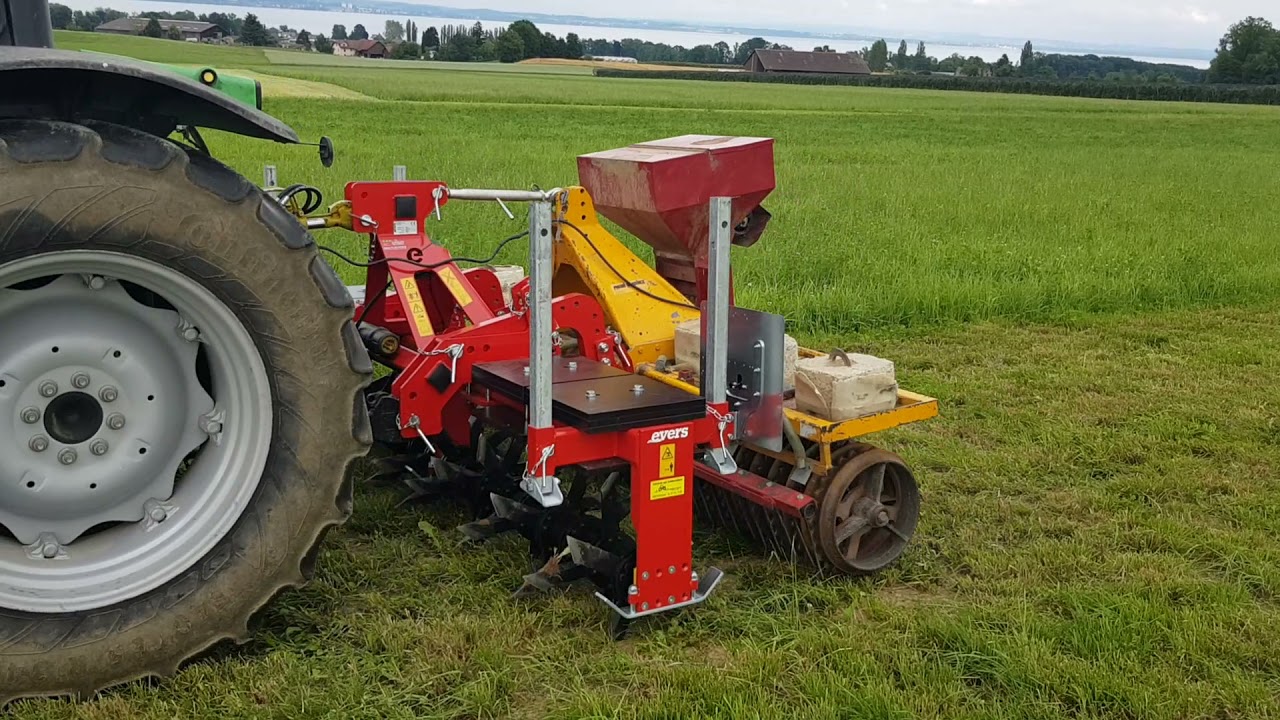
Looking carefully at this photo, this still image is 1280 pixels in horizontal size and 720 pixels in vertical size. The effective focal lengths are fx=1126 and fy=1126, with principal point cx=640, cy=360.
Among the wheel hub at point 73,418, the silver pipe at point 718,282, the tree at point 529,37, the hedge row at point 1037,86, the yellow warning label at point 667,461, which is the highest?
the tree at point 529,37

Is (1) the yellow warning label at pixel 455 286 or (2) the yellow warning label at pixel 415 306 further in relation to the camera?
(1) the yellow warning label at pixel 455 286

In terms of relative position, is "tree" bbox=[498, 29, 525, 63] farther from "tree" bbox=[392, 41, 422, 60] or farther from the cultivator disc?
the cultivator disc

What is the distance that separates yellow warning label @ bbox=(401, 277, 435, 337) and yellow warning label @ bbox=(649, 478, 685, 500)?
40.6 inches

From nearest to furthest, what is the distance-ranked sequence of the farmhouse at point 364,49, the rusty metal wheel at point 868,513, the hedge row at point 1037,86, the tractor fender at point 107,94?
the tractor fender at point 107,94 < the rusty metal wheel at point 868,513 < the hedge row at point 1037,86 < the farmhouse at point 364,49

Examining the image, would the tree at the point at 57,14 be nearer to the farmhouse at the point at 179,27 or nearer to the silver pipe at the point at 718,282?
the silver pipe at the point at 718,282

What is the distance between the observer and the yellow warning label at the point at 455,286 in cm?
388

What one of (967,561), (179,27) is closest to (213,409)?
(967,561)

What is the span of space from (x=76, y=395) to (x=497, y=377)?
1215 millimetres

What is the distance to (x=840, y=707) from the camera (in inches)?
112

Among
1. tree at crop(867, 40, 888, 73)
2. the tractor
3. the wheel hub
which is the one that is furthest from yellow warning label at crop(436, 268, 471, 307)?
tree at crop(867, 40, 888, 73)

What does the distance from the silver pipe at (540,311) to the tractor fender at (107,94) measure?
68 cm

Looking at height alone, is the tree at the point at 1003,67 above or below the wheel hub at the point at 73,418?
above

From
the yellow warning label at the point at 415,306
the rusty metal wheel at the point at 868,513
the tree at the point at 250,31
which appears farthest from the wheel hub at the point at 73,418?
the tree at the point at 250,31

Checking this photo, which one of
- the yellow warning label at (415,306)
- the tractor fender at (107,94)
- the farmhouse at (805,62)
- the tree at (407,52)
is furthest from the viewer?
the tree at (407,52)
